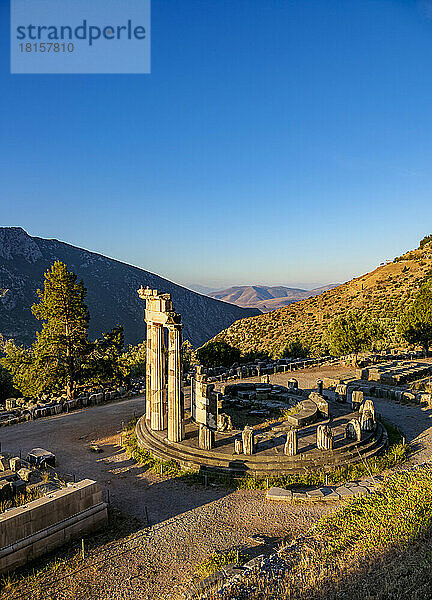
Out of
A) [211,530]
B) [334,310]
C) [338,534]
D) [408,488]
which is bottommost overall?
[211,530]

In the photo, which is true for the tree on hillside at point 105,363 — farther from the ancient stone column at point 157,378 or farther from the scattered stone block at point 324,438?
the scattered stone block at point 324,438

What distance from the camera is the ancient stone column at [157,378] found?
1781 centimetres

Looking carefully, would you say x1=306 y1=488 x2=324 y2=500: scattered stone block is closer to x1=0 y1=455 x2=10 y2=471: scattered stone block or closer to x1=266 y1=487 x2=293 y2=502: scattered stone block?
x1=266 y1=487 x2=293 y2=502: scattered stone block

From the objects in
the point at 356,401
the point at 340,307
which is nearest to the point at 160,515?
the point at 356,401

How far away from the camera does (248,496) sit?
13195 millimetres

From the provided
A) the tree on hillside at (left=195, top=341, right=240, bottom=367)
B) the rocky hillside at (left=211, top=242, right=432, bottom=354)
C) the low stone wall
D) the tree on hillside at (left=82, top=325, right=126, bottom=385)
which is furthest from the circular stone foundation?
the rocky hillside at (left=211, top=242, right=432, bottom=354)

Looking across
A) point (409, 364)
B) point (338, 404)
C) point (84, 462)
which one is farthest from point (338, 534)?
point (409, 364)

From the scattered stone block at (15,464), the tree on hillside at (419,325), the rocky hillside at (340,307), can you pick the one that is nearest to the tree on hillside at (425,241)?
the rocky hillside at (340,307)

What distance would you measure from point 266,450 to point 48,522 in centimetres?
811

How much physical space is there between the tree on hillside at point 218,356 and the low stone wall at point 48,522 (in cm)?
2539

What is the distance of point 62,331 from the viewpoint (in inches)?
1097

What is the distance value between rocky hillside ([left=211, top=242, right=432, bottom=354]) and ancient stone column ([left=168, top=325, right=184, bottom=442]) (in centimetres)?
3891

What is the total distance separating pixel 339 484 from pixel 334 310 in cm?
5717

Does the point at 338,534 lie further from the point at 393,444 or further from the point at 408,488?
the point at 393,444
